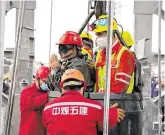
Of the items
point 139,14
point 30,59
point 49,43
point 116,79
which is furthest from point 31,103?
point 139,14

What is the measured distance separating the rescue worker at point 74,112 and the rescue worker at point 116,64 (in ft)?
1.26

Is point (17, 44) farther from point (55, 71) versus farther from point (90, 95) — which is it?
point (90, 95)

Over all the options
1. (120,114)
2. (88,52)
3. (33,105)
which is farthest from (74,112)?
(88,52)

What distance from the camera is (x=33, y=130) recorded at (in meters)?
3.29

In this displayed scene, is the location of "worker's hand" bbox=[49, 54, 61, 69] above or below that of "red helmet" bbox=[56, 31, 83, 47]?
below

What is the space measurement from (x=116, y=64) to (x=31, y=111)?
38.6 inches

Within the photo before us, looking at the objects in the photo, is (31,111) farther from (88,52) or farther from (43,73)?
(88,52)

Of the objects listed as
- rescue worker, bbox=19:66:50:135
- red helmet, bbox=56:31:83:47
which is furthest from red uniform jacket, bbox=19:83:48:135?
red helmet, bbox=56:31:83:47

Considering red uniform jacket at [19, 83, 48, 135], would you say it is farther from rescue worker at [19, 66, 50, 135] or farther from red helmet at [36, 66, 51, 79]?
red helmet at [36, 66, 51, 79]

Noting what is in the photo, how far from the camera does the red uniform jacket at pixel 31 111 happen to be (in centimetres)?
315

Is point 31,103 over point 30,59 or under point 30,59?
under

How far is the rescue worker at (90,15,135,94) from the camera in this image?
8.96 feet

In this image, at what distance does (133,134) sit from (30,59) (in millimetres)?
2679

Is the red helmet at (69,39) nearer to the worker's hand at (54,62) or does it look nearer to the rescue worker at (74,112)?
the worker's hand at (54,62)
